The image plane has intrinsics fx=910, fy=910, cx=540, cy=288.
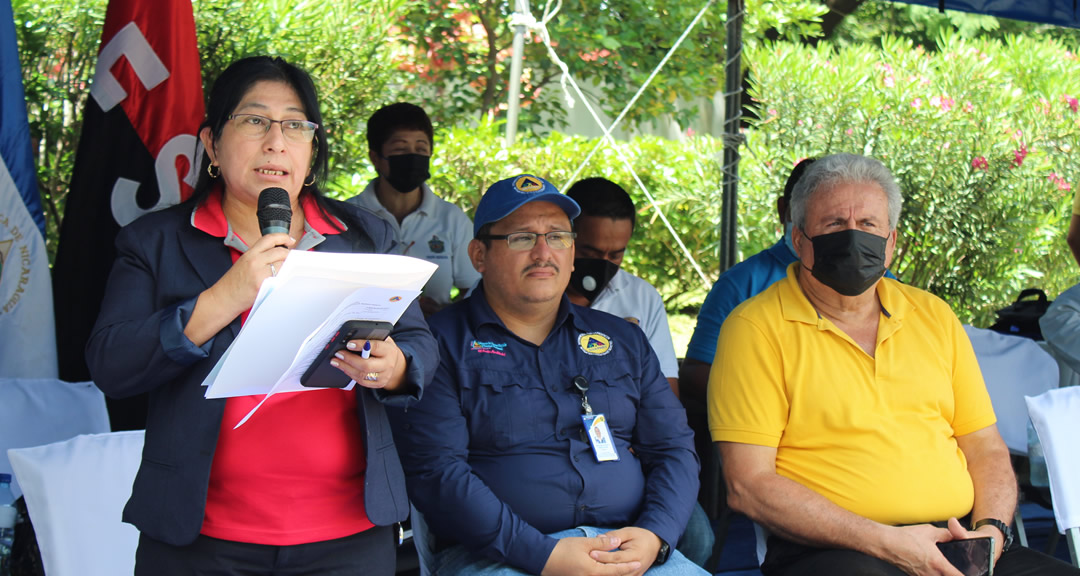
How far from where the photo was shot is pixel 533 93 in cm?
959

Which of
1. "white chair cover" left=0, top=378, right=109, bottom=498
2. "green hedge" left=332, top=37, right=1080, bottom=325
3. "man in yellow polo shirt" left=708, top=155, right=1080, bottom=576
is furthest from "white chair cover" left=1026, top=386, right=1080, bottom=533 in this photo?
"green hedge" left=332, top=37, right=1080, bottom=325

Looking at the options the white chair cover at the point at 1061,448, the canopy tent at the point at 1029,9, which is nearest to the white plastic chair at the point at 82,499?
the white chair cover at the point at 1061,448

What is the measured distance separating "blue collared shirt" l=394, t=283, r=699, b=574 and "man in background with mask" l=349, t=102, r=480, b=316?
5.82 ft

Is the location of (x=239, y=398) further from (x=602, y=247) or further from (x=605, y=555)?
(x=602, y=247)

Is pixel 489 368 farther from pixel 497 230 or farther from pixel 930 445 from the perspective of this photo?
pixel 930 445

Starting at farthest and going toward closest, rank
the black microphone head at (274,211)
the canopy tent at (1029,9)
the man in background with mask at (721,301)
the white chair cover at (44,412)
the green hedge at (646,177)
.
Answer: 1. the green hedge at (646,177)
2. the canopy tent at (1029,9)
3. the man in background with mask at (721,301)
4. the white chair cover at (44,412)
5. the black microphone head at (274,211)

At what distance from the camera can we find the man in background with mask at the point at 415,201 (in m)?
4.53

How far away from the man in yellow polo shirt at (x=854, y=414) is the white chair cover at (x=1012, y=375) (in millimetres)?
1139

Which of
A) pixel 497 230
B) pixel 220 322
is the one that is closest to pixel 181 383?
pixel 220 322

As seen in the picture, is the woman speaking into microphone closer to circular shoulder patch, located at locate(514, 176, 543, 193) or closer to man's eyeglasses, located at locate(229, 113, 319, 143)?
man's eyeglasses, located at locate(229, 113, 319, 143)

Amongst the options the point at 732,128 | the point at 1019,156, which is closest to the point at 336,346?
the point at 732,128

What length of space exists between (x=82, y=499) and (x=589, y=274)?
1.89 metres

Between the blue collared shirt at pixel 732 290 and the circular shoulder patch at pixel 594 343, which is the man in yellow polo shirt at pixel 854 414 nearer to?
the circular shoulder patch at pixel 594 343

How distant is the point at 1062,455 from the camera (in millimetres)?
2891
